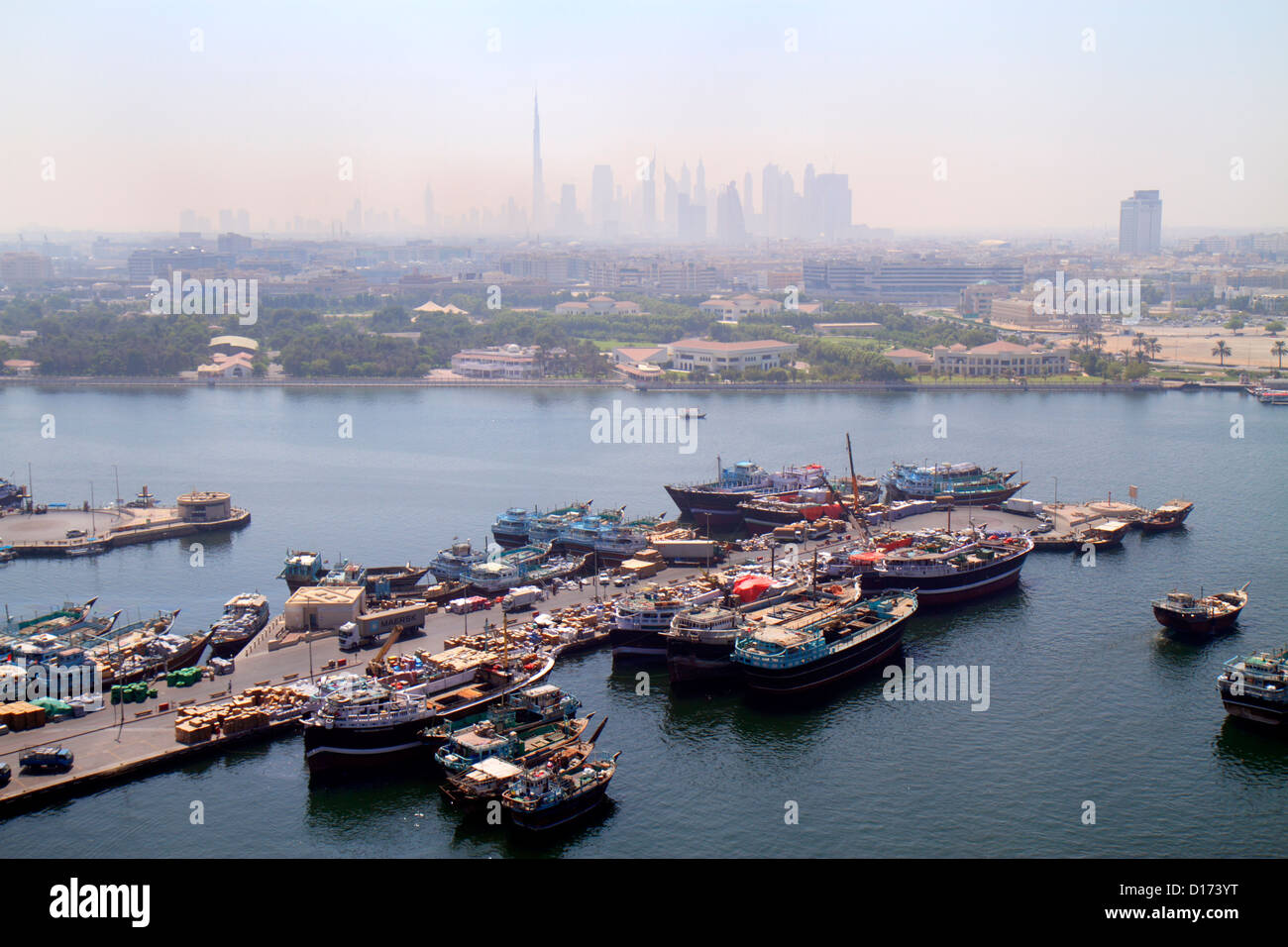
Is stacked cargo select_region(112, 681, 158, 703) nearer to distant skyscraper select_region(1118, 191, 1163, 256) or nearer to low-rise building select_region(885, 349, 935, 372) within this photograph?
low-rise building select_region(885, 349, 935, 372)

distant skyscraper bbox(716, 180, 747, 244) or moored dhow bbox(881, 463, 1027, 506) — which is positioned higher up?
distant skyscraper bbox(716, 180, 747, 244)

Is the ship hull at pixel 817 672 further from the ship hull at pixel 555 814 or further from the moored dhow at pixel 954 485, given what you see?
the moored dhow at pixel 954 485

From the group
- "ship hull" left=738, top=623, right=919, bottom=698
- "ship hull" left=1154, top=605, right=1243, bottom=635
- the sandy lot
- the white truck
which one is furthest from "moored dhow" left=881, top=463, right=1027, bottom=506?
the sandy lot

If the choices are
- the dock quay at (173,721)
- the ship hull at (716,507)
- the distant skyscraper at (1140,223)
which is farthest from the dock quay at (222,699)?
the distant skyscraper at (1140,223)

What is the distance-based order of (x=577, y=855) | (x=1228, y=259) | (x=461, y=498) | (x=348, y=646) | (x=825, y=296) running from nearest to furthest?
(x=577, y=855), (x=348, y=646), (x=461, y=498), (x=825, y=296), (x=1228, y=259)

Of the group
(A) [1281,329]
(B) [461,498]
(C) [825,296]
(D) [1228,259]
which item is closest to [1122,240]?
(D) [1228,259]

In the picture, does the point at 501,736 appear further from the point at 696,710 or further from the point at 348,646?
Result: the point at 348,646
